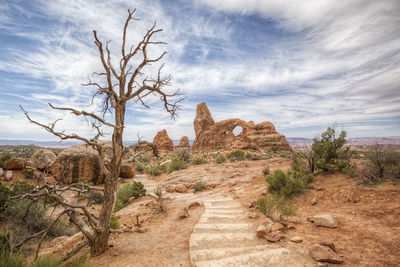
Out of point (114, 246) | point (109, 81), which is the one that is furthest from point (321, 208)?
point (109, 81)

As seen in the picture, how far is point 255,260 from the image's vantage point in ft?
10.4

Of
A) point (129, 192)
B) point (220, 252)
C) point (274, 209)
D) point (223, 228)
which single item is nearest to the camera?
point (220, 252)

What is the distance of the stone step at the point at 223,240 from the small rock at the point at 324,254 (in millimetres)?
963

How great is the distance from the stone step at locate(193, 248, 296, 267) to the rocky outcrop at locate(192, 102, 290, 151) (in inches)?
1162

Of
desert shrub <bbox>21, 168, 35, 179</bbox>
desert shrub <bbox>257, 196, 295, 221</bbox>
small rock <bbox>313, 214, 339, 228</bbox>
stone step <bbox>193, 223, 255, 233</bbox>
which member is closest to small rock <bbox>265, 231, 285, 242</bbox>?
stone step <bbox>193, 223, 255, 233</bbox>

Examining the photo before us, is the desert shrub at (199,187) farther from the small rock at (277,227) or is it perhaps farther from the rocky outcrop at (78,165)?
the small rock at (277,227)

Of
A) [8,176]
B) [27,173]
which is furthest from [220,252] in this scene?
[8,176]

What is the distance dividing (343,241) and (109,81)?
18.4 ft

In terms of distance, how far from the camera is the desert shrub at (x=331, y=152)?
28.3ft

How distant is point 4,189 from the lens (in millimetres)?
6953

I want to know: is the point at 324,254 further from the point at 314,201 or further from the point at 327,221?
the point at 314,201

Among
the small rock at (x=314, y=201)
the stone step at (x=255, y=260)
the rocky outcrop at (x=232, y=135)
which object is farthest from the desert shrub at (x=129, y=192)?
the rocky outcrop at (x=232, y=135)

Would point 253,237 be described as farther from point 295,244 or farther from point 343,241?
point 343,241

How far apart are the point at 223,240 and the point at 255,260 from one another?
109 cm
